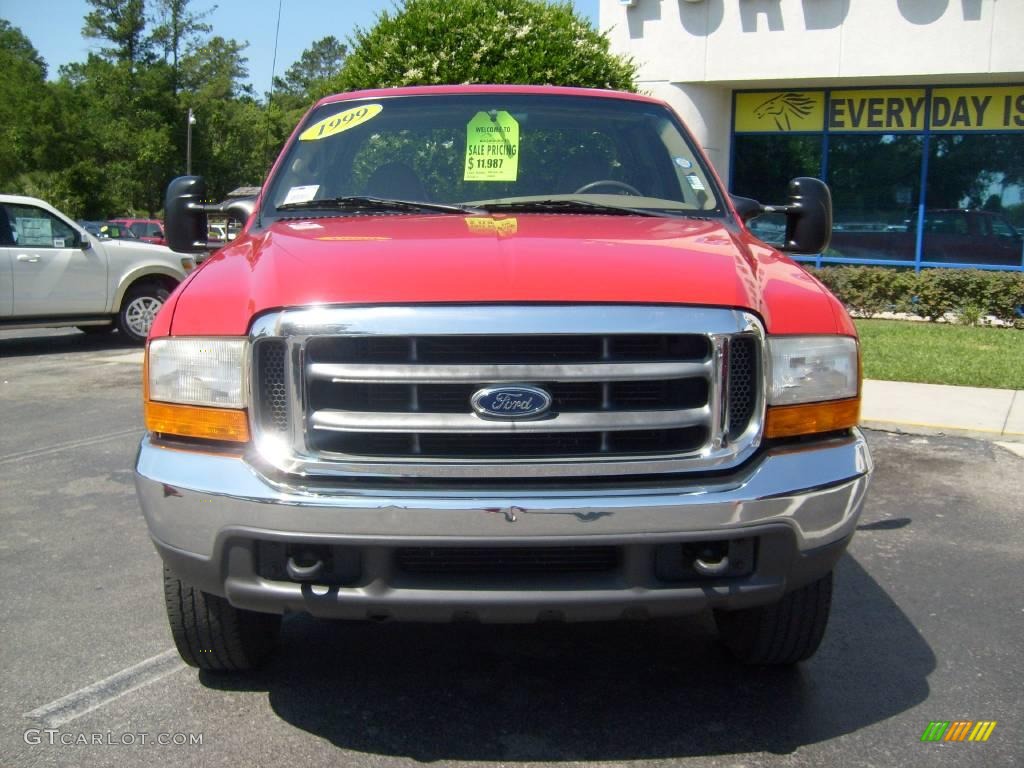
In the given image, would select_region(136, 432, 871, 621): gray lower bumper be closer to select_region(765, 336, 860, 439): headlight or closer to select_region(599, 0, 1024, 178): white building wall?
select_region(765, 336, 860, 439): headlight

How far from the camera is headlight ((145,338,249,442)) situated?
2.72m

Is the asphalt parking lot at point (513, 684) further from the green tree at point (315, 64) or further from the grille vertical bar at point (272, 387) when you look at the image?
the green tree at point (315, 64)

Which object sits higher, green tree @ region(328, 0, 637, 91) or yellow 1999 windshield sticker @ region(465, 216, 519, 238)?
green tree @ region(328, 0, 637, 91)

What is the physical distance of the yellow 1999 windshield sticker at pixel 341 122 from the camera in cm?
427

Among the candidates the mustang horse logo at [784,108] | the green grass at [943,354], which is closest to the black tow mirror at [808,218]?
the green grass at [943,354]

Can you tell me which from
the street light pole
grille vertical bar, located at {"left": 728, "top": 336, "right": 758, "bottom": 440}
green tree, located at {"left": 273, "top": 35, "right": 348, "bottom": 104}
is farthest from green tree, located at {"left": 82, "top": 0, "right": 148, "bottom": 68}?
grille vertical bar, located at {"left": 728, "top": 336, "right": 758, "bottom": 440}

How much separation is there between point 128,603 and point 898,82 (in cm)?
1508

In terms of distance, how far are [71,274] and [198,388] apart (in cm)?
998

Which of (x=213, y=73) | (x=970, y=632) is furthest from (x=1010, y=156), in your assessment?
(x=213, y=73)

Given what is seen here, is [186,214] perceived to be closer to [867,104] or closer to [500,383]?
[500,383]

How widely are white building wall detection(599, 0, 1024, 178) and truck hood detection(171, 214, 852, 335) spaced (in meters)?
12.6

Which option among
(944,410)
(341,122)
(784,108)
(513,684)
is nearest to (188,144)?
(784,108)

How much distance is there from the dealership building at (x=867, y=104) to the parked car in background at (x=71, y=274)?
808 centimetres

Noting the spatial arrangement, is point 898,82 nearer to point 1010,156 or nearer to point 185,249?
point 1010,156
